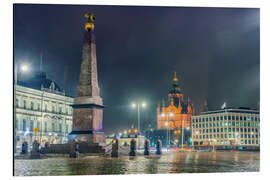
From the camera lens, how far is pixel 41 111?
2404 inches

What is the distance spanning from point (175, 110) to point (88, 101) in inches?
4939

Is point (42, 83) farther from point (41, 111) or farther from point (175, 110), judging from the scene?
point (175, 110)

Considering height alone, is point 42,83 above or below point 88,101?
above

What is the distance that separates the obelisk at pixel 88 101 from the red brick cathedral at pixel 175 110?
118 meters

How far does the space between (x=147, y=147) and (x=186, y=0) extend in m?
14.3

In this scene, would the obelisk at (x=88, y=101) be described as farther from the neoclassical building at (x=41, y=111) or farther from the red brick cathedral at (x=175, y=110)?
the red brick cathedral at (x=175, y=110)

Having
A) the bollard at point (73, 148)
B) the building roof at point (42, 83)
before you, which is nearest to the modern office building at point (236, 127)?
the building roof at point (42, 83)

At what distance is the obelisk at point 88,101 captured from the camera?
2430cm

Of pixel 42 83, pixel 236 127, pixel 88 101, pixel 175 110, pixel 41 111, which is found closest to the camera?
pixel 88 101

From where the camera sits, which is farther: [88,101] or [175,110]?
[175,110]

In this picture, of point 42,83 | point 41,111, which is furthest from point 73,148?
point 42,83

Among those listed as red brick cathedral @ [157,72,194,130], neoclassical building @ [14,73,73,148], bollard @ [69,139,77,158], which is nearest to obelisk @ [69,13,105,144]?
bollard @ [69,139,77,158]
